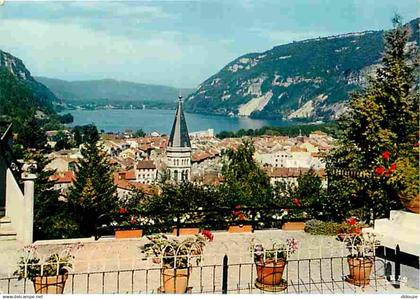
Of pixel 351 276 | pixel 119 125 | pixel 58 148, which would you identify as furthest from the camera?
pixel 119 125

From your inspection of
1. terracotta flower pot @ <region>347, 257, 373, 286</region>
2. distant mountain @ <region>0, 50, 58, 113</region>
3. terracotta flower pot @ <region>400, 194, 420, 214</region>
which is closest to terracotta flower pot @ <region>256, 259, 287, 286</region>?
terracotta flower pot @ <region>347, 257, 373, 286</region>

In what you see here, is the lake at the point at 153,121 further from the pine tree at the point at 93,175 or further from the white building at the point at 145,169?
the pine tree at the point at 93,175

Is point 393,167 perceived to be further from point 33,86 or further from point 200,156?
point 33,86

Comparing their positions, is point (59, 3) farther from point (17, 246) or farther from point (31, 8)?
point (17, 246)

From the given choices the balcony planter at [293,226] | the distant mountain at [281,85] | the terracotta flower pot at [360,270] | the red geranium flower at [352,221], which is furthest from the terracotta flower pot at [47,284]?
the distant mountain at [281,85]

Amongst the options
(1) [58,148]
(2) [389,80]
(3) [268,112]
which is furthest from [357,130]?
(3) [268,112]

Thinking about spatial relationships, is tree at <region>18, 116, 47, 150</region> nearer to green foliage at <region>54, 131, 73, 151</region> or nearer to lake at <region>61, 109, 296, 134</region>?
green foliage at <region>54, 131, 73, 151</region>

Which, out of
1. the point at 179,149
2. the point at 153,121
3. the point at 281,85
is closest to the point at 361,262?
the point at 179,149
